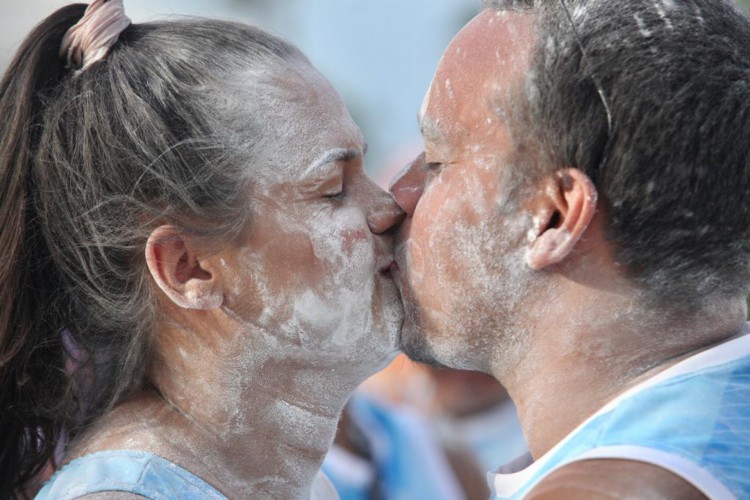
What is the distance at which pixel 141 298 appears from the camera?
246cm

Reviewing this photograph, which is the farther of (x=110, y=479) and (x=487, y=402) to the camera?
(x=487, y=402)

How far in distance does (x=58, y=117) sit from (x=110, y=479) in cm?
96

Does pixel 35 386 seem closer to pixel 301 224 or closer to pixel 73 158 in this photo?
pixel 73 158

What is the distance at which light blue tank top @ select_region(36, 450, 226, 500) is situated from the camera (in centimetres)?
218

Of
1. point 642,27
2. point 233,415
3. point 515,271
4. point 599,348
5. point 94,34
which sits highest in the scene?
point 94,34

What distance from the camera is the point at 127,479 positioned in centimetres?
219

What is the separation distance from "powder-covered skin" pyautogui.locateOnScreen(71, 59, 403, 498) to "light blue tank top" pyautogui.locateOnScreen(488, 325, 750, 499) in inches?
26.8

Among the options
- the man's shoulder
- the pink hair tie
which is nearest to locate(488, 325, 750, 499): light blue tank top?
the man's shoulder

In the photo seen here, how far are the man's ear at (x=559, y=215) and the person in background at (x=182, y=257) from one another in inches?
19.8

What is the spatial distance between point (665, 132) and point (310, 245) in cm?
95

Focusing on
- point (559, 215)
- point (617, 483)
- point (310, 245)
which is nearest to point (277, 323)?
point (310, 245)

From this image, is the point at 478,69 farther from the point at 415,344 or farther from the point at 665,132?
the point at 415,344

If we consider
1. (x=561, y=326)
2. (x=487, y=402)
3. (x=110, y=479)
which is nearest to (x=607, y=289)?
(x=561, y=326)

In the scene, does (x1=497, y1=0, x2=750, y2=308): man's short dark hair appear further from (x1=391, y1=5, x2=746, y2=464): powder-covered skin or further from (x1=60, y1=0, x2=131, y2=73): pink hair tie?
(x1=60, y1=0, x2=131, y2=73): pink hair tie
